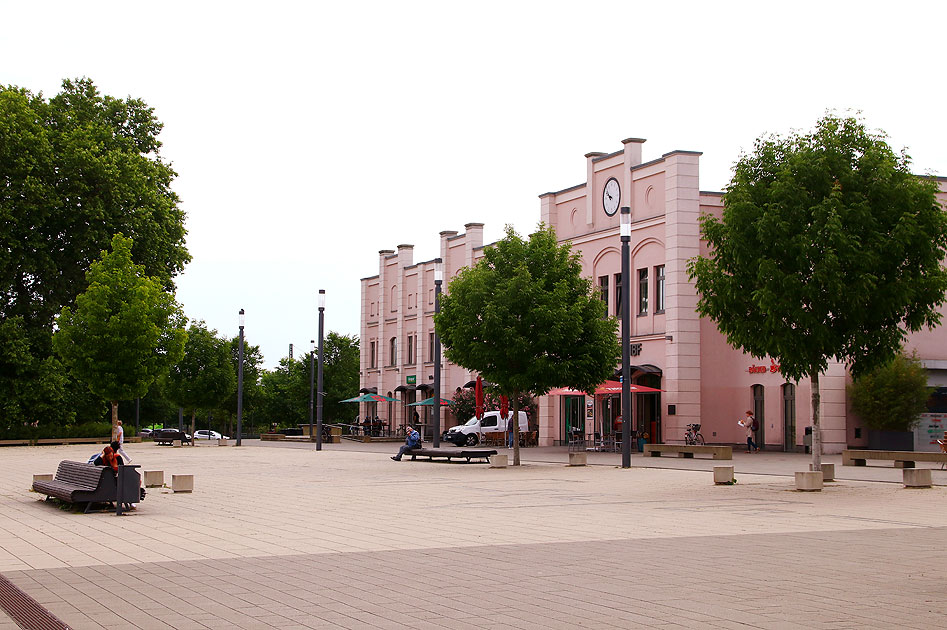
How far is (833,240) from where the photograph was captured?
836 inches

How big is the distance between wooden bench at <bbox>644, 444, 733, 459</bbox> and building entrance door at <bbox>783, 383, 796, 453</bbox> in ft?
21.7

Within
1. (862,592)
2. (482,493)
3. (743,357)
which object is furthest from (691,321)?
(862,592)

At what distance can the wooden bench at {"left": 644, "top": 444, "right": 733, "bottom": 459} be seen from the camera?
113 feet

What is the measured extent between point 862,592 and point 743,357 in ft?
119

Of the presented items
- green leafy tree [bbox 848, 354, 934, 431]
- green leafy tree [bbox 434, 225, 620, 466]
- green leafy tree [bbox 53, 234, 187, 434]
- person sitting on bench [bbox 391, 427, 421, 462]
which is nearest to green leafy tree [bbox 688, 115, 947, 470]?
green leafy tree [bbox 434, 225, 620, 466]

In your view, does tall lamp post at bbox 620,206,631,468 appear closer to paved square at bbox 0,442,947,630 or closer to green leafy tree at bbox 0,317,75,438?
paved square at bbox 0,442,947,630

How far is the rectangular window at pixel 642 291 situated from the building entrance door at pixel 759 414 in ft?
19.7

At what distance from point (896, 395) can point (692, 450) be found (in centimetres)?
920

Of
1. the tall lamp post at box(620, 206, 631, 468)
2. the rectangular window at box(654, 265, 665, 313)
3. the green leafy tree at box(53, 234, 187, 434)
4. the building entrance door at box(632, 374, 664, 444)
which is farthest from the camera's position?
the building entrance door at box(632, 374, 664, 444)

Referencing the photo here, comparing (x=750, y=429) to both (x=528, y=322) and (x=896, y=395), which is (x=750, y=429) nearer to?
(x=896, y=395)

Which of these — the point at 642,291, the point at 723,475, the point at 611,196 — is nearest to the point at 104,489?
the point at 723,475

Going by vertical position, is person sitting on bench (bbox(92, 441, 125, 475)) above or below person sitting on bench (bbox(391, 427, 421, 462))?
above

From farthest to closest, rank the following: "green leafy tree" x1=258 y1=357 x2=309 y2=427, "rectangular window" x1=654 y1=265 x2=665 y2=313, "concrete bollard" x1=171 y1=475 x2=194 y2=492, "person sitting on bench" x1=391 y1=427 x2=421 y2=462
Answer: "green leafy tree" x1=258 y1=357 x2=309 y2=427, "rectangular window" x1=654 y1=265 x2=665 y2=313, "person sitting on bench" x1=391 y1=427 x2=421 y2=462, "concrete bollard" x1=171 y1=475 x2=194 y2=492

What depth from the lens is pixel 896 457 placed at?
28906mm
